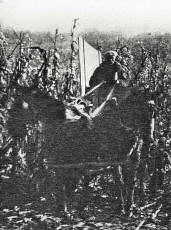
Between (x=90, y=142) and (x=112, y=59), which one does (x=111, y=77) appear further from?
(x=90, y=142)

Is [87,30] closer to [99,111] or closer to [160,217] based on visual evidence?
[99,111]

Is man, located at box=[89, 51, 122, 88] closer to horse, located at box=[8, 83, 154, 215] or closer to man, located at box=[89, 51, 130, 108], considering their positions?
man, located at box=[89, 51, 130, 108]

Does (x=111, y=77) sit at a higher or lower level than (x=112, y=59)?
lower

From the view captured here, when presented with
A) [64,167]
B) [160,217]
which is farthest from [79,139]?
[160,217]

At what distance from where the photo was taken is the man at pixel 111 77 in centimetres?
586

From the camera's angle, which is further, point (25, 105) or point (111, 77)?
point (111, 77)

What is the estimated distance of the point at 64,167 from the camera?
17.9 ft

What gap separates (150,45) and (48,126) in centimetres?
357

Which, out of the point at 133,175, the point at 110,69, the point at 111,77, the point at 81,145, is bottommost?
the point at 133,175

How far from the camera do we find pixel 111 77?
5879 millimetres

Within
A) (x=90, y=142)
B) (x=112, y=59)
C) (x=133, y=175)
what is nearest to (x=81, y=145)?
(x=90, y=142)

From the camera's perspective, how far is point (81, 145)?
5.52 meters

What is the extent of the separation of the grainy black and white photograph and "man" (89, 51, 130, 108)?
1 centimetres

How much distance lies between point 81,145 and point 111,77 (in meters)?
1.05
